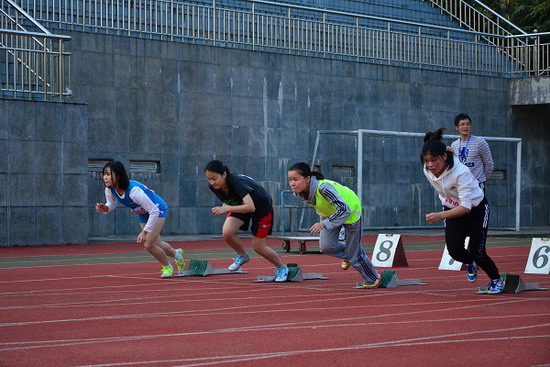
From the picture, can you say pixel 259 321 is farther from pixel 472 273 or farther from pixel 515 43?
pixel 515 43

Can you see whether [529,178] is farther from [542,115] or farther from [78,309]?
[78,309]

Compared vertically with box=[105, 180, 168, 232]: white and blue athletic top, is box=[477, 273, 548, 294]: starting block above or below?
below

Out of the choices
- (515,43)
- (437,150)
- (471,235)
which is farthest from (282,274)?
(515,43)

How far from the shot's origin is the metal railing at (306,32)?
75.2 feet

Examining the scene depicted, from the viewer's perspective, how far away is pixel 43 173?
2067 centimetres

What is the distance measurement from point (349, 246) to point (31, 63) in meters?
11.5

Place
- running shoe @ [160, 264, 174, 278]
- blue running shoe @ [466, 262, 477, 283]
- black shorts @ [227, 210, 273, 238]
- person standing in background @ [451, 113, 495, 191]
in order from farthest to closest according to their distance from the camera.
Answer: running shoe @ [160, 264, 174, 278] < person standing in background @ [451, 113, 495, 191] < black shorts @ [227, 210, 273, 238] < blue running shoe @ [466, 262, 477, 283]

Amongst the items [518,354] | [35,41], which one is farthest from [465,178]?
[35,41]

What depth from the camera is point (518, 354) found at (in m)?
6.51

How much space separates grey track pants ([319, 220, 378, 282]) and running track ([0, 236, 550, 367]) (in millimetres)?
310

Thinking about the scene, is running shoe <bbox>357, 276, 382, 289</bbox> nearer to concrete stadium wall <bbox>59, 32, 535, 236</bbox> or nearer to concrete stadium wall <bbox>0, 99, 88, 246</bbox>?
concrete stadium wall <bbox>0, 99, 88, 246</bbox>

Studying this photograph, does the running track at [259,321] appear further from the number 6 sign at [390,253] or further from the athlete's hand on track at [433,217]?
the number 6 sign at [390,253]

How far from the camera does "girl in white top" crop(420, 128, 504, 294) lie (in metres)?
10.1

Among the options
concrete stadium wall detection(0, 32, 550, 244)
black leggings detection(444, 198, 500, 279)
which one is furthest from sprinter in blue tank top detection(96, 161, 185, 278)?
concrete stadium wall detection(0, 32, 550, 244)
